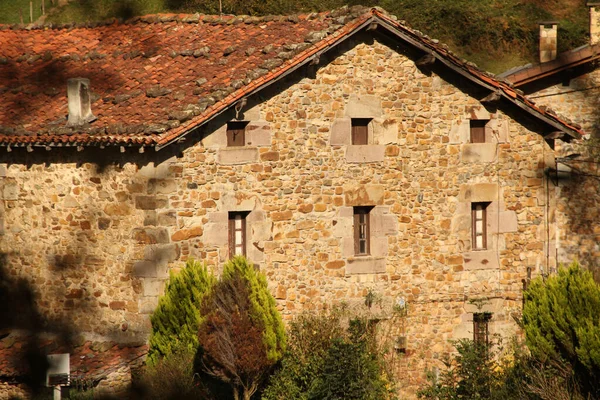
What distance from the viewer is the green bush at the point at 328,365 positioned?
18.4 m

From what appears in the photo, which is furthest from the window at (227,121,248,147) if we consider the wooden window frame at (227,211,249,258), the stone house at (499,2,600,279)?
the stone house at (499,2,600,279)

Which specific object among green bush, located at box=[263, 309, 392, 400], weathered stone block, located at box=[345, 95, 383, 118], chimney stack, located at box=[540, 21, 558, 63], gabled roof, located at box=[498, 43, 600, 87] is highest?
chimney stack, located at box=[540, 21, 558, 63]

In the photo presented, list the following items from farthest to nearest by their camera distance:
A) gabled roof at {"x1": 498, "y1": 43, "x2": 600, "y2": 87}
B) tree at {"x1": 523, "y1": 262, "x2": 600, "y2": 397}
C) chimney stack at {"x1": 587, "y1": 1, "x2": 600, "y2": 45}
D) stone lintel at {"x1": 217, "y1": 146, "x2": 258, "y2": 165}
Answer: chimney stack at {"x1": 587, "y1": 1, "x2": 600, "y2": 45}
gabled roof at {"x1": 498, "y1": 43, "x2": 600, "y2": 87}
stone lintel at {"x1": 217, "y1": 146, "x2": 258, "y2": 165}
tree at {"x1": 523, "y1": 262, "x2": 600, "y2": 397}

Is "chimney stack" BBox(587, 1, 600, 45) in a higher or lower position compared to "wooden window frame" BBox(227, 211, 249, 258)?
higher

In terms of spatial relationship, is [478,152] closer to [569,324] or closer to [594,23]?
[569,324]

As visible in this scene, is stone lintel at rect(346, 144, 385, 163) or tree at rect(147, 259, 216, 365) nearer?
tree at rect(147, 259, 216, 365)

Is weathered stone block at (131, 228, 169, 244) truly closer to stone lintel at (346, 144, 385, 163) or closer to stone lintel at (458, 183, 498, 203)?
stone lintel at (346, 144, 385, 163)

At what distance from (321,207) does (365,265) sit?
4.41 feet

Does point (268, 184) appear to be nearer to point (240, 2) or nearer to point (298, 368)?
point (298, 368)

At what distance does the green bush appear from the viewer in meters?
18.4

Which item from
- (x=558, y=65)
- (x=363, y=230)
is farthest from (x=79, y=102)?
(x=558, y=65)

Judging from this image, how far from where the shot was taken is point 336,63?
20.5 m

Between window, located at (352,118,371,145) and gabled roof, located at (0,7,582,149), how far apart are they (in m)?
1.55

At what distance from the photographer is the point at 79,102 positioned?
64.1ft
